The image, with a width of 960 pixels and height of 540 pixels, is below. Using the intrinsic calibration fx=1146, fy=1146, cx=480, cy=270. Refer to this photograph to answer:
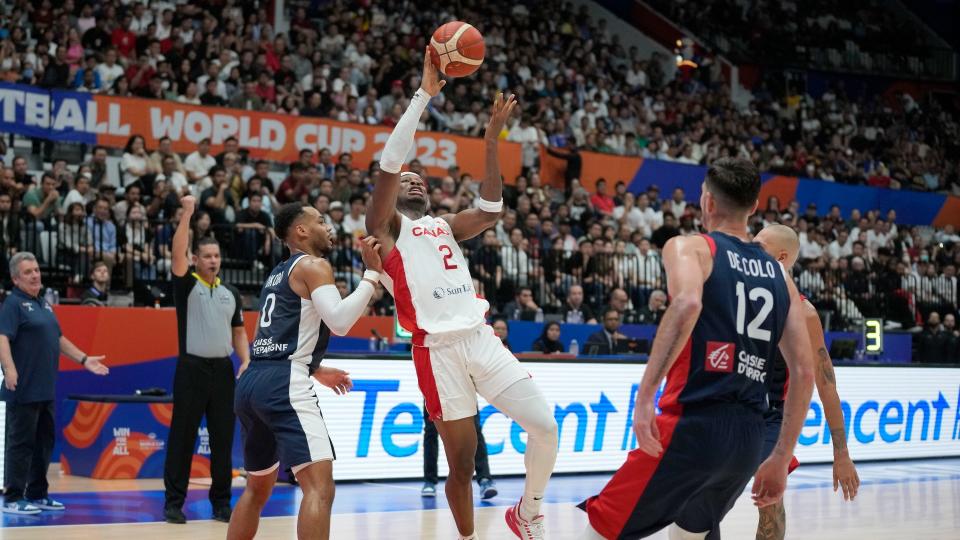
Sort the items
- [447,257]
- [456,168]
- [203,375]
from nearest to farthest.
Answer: [447,257] → [203,375] → [456,168]

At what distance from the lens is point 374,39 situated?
21719 millimetres

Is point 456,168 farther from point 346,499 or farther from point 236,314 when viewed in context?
point 236,314

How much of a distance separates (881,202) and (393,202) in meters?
21.2

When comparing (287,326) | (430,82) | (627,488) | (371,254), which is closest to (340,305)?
(371,254)

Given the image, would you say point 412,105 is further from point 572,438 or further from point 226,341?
point 572,438

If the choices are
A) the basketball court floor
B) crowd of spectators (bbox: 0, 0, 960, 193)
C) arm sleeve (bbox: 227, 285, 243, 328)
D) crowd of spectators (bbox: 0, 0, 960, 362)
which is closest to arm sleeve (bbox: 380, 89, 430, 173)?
the basketball court floor

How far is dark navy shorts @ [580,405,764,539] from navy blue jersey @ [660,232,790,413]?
0.22ft

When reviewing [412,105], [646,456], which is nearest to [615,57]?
[412,105]

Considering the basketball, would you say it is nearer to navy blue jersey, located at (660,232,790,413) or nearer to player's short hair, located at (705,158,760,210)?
player's short hair, located at (705,158,760,210)

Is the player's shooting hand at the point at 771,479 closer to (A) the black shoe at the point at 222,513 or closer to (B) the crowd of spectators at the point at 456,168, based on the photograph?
(A) the black shoe at the point at 222,513

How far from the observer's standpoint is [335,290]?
19.3ft

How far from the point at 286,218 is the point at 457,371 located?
1251 mm

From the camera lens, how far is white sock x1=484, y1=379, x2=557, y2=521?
6.23 meters

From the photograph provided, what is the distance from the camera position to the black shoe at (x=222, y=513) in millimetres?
8666
